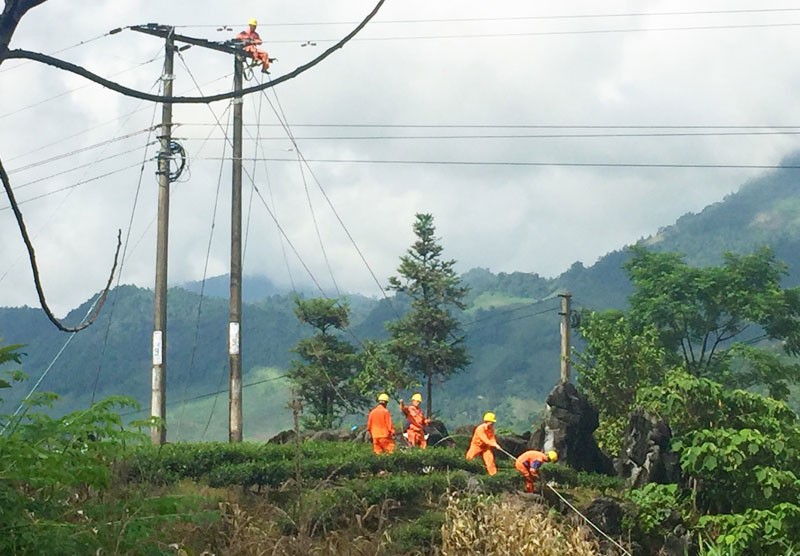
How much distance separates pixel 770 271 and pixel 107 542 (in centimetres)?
3843

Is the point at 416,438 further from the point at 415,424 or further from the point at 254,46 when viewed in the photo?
the point at 254,46

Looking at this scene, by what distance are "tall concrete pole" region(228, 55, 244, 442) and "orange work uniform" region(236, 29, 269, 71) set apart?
12.2 inches

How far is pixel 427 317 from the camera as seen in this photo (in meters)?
50.5

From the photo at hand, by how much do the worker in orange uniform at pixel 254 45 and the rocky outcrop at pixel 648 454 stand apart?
11.6 metres

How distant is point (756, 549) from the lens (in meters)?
20.7

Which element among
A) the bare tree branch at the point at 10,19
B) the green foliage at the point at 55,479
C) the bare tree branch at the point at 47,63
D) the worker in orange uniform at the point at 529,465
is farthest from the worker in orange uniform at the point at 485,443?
the bare tree branch at the point at 10,19

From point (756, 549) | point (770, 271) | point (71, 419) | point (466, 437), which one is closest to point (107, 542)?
point (71, 419)

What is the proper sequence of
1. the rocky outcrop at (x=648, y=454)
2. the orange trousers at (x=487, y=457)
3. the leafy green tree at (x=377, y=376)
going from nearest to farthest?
the orange trousers at (x=487, y=457)
the rocky outcrop at (x=648, y=454)
the leafy green tree at (x=377, y=376)

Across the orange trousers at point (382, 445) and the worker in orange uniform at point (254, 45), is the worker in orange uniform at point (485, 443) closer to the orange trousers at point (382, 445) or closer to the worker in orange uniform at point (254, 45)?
the orange trousers at point (382, 445)

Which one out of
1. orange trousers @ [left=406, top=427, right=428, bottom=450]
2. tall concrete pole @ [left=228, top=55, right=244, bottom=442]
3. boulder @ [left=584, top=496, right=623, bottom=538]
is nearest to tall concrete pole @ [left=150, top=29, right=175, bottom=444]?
tall concrete pole @ [left=228, top=55, right=244, bottom=442]

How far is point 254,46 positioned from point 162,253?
5.49 meters

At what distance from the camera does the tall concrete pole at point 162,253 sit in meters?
24.5

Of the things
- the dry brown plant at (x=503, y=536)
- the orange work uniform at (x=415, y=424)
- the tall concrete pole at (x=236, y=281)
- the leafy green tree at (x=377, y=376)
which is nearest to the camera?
the dry brown plant at (x=503, y=536)

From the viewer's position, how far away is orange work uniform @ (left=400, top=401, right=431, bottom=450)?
2578 centimetres
